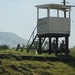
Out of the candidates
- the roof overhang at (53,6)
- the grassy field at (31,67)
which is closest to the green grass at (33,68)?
the grassy field at (31,67)

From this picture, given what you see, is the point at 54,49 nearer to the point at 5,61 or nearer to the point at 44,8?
the point at 44,8

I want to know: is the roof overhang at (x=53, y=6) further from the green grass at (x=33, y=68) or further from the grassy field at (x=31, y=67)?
the green grass at (x=33, y=68)

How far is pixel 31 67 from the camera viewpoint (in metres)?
19.8

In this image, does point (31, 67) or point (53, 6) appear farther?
point (53, 6)

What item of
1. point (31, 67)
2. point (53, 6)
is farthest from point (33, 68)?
point (53, 6)

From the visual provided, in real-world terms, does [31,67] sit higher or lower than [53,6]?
lower

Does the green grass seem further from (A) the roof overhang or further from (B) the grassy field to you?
(A) the roof overhang

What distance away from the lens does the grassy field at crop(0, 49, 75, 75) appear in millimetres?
18625

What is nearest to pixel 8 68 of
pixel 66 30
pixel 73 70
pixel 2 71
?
pixel 2 71

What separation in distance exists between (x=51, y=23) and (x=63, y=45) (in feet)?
6.56

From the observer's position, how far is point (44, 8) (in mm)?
30594

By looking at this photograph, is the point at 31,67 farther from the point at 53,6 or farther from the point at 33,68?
the point at 53,6

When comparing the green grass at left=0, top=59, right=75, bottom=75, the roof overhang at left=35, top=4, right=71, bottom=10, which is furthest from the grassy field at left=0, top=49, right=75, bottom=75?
the roof overhang at left=35, top=4, right=71, bottom=10

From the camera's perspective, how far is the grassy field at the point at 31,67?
61.1 ft
